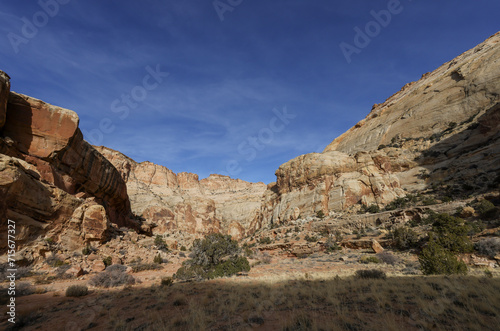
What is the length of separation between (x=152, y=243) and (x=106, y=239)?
7.25 meters

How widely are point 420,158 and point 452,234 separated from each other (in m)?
30.8

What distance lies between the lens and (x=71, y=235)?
16250mm

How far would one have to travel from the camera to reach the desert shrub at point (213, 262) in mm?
14125

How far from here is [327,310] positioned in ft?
19.4

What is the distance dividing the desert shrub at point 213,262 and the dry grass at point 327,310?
568 cm

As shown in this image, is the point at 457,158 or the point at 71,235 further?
the point at 457,158

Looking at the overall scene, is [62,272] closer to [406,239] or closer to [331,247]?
[331,247]

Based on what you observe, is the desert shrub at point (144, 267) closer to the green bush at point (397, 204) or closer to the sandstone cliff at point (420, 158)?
the green bush at point (397, 204)

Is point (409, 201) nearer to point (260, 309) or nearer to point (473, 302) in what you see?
point (473, 302)

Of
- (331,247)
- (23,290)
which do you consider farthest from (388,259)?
(23,290)

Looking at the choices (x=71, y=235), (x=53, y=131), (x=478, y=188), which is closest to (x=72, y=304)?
(x=71, y=235)

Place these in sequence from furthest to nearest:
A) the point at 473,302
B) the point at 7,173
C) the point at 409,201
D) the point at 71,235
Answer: the point at 409,201
the point at 71,235
the point at 7,173
the point at 473,302

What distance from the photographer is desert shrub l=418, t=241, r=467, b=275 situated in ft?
32.1

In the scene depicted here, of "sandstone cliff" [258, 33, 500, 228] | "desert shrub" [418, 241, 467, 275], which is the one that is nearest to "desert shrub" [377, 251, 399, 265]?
"desert shrub" [418, 241, 467, 275]
